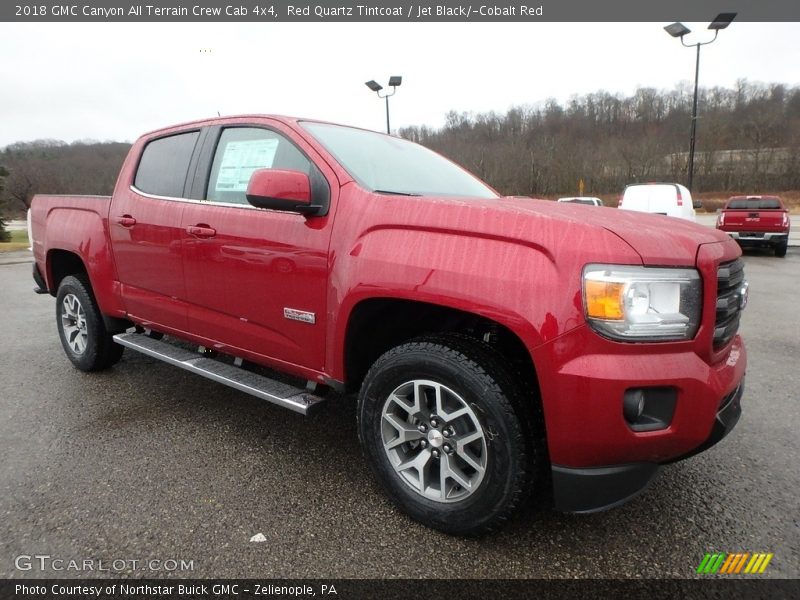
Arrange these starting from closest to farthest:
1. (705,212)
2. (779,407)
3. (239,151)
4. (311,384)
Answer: (311,384) < (239,151) < (779,407) < (705,212)

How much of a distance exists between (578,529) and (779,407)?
2220mm

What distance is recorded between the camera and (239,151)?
117 inches

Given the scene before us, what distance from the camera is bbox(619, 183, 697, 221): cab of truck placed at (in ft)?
36.8

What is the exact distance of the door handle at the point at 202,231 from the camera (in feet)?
9.29

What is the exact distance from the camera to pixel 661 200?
11.4 m

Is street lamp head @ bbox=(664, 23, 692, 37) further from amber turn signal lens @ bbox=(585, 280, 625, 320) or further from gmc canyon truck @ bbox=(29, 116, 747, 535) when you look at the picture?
amber turn signal lens @ bbox=(585, 280, 625, 320)

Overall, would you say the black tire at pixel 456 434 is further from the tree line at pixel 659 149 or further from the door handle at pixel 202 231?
the tree line at pixel 659 149

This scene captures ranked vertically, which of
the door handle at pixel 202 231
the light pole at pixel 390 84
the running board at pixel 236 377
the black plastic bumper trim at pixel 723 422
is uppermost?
the light pole at pixel 390 84

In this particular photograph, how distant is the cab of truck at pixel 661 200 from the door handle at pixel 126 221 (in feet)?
34.3

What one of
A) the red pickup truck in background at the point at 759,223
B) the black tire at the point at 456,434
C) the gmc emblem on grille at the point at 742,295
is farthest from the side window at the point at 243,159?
the red pickup truck in background at the point at 759,223

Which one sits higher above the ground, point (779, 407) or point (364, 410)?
point (364, 410)

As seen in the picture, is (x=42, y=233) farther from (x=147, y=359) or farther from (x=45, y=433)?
(x=45, y=433)

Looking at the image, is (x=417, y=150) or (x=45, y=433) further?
(x=417, y=150)

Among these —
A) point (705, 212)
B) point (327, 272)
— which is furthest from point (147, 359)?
point (705, 212)
